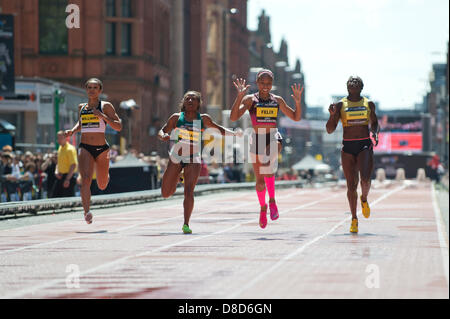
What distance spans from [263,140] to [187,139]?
0.99 metres

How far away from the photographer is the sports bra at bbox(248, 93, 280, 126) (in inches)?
589

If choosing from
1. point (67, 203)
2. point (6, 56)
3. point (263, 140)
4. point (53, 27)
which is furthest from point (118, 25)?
point (263, 140)

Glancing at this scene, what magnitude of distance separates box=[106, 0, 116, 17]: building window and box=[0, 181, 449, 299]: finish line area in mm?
32937

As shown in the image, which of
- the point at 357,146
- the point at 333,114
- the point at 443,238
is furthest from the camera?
the point at 357,146

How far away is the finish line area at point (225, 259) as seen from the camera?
30.0ft

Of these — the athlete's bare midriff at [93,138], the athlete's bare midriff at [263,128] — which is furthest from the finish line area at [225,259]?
the athlete's bare midriff at [263,128]

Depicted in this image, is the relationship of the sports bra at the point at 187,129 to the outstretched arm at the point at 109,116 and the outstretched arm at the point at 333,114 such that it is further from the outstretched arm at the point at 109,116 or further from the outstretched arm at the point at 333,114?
the outstretched arm at the point at 333,114

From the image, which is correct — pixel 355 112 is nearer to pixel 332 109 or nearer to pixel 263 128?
pixel 332 109

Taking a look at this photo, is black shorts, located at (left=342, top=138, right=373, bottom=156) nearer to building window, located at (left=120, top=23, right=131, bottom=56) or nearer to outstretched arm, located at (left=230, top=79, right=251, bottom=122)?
outstretched arm, located at (left=230, top=79, right=251, bottom=122)

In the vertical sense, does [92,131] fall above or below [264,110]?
below

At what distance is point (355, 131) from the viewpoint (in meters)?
15.1

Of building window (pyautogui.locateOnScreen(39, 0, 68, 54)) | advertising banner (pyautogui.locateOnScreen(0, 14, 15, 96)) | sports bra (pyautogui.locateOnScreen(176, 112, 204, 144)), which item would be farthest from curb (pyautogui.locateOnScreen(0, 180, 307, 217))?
building window (pyautogui.locateOnScreen(39, 0, 68, 54))

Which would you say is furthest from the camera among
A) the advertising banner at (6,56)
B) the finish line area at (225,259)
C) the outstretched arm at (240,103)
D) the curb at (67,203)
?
the advertising banner at (6,56)
